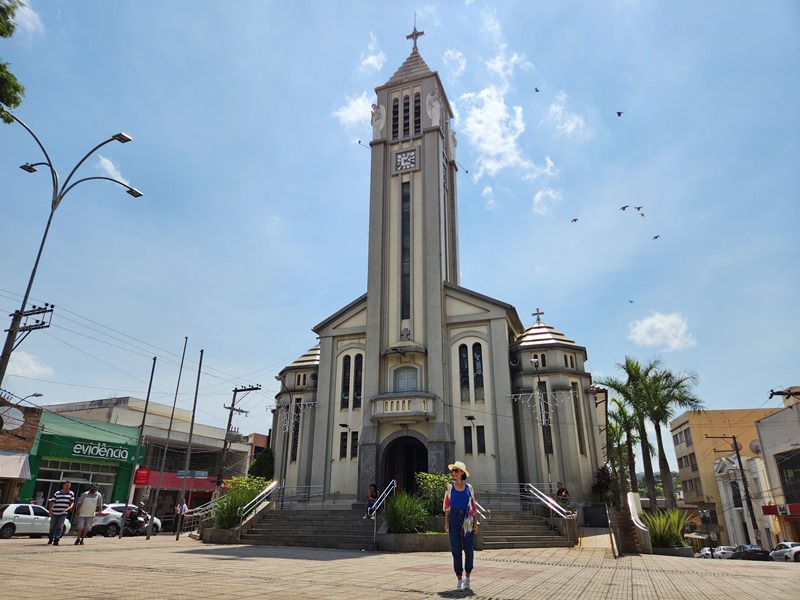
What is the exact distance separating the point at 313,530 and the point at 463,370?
39.0 ft

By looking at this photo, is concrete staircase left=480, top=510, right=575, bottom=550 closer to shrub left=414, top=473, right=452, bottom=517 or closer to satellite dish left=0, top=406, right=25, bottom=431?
shrub left=414, top=473, right=452, bottom=517

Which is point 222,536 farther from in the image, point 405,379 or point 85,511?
point 405,379

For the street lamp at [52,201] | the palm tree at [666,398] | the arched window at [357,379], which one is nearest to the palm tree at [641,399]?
the palm tree at [666,398]

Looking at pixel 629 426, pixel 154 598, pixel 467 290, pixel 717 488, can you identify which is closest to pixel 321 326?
pixel 467 290

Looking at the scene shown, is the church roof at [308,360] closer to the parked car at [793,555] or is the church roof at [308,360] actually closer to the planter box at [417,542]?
the planter box at [417,542]

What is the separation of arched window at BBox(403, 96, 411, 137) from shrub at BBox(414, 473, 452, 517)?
22.1 m

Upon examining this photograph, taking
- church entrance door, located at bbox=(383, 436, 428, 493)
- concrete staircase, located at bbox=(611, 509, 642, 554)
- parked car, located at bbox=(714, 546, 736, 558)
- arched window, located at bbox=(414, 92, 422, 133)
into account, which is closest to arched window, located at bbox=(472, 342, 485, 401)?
church entrance door, located at bbox=(383, 436, 428, 493)

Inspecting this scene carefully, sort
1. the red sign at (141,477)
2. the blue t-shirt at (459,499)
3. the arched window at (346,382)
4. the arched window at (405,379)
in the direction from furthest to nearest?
the arched window at (346,382) < the red sign at (141,477) < the arched window at (405,379) < the blue t-shirt at (459,499)

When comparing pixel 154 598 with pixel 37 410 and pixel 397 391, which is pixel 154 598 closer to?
pixel 397 391

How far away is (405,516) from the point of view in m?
17.2

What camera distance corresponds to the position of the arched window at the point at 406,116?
34334 mm

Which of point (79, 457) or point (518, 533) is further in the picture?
point (79, 457)

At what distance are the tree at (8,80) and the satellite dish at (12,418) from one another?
78.5 ft

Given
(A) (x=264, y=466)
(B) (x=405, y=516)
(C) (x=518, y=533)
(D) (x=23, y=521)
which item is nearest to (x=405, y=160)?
(A) (x=264, y=466)
